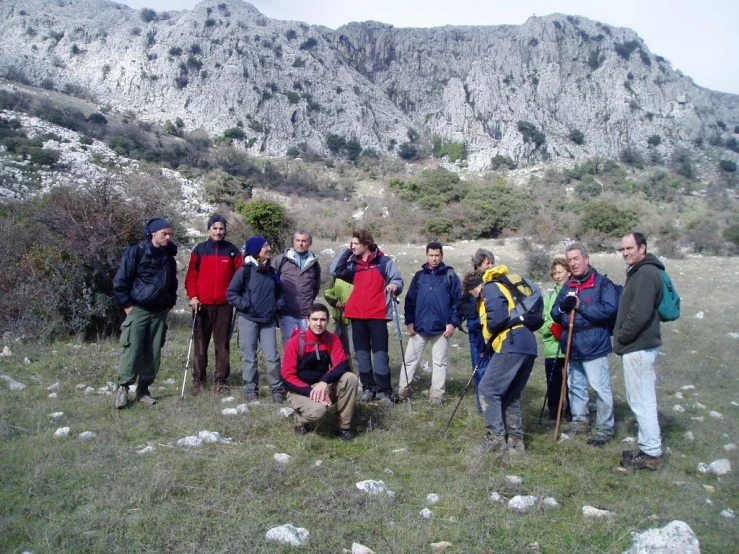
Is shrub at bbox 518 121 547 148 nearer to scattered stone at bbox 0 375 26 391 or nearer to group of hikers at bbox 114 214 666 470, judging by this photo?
group of hikers at bbox 114 214 666 470

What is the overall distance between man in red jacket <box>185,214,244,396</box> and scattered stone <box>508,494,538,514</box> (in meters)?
3.59

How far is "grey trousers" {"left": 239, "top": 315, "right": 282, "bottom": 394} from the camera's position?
240 inches

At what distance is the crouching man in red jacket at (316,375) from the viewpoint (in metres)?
4.94

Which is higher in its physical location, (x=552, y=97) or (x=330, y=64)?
(x=330, y=64)

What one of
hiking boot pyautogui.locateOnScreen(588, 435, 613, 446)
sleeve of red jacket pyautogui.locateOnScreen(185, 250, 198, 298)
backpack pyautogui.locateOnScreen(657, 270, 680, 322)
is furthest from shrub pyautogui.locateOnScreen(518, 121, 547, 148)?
backpack pyautogui.locateOnScreen(657, 270, 680, 322)

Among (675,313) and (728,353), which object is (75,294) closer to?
(675,313)

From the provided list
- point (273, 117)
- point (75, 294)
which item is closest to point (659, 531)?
point (75, 294)

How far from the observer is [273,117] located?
5753 cm

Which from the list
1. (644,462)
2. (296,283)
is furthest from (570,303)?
(296,283)

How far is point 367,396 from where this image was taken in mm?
6316

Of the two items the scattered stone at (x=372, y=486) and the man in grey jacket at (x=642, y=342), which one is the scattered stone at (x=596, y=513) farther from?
the scattered stone at (x=372, y=486)

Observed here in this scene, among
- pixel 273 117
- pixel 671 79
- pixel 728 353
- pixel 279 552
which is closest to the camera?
pixel 279 552

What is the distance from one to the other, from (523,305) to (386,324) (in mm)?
1718

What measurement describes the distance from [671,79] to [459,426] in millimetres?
77860
